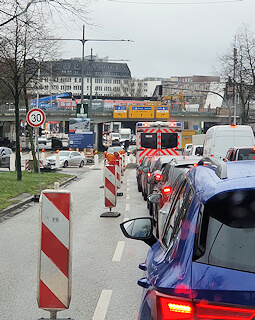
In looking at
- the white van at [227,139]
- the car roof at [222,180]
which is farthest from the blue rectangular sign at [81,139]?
the car roof at [222,180]

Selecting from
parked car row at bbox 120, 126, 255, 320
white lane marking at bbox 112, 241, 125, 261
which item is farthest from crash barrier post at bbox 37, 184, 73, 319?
white lane marking at bbox 112, 241, 125, 261

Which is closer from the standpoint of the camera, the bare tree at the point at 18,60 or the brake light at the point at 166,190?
the brake light at the point at 166,190

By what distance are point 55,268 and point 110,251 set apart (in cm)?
433

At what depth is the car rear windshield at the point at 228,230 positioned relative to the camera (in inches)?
102

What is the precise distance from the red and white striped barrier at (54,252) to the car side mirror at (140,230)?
1.15 meters

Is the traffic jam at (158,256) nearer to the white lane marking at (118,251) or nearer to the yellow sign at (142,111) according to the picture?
the white lane marking at (118,251)

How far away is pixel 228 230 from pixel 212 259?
0.49ft

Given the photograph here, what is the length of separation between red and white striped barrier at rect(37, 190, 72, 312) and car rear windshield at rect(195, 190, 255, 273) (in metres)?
2.89

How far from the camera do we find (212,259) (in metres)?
2.59

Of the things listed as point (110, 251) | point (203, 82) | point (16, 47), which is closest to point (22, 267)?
point (110, 251)

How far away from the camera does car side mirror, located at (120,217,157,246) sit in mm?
4156

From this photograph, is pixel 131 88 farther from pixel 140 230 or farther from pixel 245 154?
pixel 140 230

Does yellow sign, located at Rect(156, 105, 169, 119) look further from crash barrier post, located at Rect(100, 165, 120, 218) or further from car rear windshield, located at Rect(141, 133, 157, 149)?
crash barrier post, located at Rect(100, 165, 120, 218)

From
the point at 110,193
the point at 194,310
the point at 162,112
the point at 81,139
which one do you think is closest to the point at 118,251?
the point at 110,193
